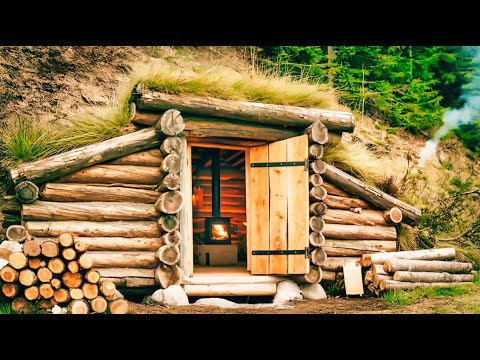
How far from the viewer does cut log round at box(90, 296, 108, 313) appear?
7.39m

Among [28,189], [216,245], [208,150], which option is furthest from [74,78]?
[28,189]

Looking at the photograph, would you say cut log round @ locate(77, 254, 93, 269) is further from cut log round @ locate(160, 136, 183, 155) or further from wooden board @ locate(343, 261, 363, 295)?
wooden board @ locate(343, 261, 363, 295)

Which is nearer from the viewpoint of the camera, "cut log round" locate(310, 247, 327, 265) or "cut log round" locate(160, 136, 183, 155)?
"cut log round" locate(160, 136, 183, 155)

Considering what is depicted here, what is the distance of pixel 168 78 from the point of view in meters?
8.88

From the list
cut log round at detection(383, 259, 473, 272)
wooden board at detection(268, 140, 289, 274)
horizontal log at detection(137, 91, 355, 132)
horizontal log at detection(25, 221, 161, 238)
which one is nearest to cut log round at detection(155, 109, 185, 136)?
horizontal log at detection(137, 91, 355, 132)

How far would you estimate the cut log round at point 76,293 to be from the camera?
7.34m

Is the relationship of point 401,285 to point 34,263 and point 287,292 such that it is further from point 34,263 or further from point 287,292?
point 34,263

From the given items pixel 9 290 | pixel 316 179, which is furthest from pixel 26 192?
pixel 316 179

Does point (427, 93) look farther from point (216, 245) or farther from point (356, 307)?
point (356, 307)

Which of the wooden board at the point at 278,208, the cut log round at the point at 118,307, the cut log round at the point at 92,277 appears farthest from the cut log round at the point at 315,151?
the cut log round at the point at 92,277

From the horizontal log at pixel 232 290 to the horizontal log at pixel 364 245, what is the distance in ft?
3.79

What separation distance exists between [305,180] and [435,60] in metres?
8.25

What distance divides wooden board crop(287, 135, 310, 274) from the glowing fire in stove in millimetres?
2045

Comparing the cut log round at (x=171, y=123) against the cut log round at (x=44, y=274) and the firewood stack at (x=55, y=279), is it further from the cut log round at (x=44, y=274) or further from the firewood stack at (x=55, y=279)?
the cut log round at (x=44, y=274)
